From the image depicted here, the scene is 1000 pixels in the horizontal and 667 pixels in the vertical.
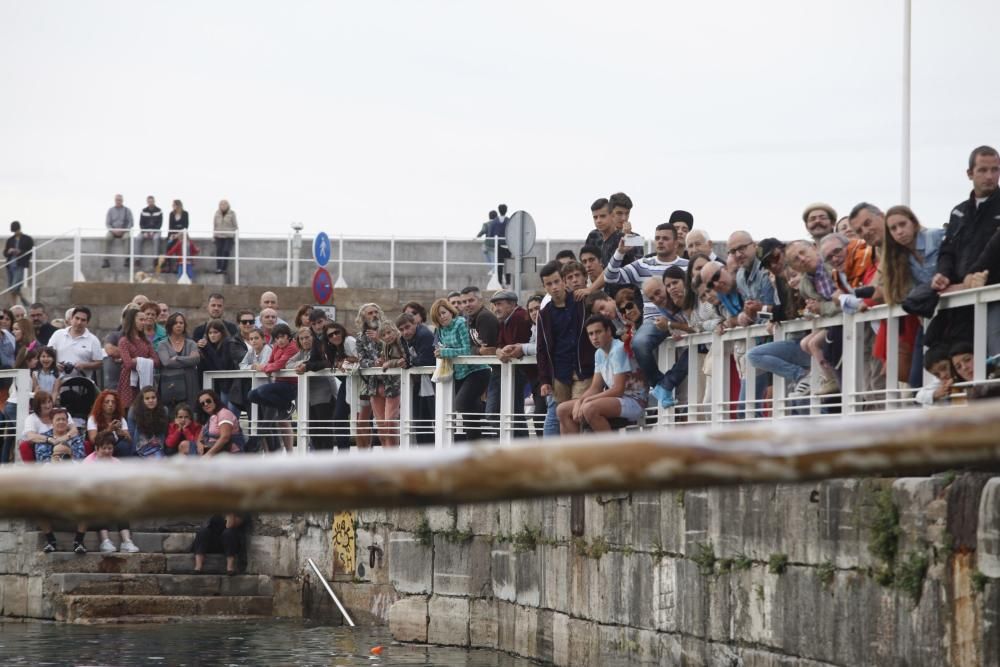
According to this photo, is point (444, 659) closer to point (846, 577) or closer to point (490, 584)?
point (490, 584)

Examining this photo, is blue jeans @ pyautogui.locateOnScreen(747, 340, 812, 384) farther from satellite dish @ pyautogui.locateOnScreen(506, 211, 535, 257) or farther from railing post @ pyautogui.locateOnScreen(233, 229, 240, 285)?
railing post @ pyautogui.locateOnScreen(233, 229, 240, 285)

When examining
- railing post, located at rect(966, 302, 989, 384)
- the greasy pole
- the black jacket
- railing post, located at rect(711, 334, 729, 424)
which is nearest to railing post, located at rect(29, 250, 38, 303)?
railing post, located at rect(711, 334, 729, 424)

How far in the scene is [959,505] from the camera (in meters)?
9.59

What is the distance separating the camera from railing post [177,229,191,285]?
32.0 m

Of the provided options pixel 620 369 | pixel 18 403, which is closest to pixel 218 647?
pixel 18 403

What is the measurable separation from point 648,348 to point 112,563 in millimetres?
9399

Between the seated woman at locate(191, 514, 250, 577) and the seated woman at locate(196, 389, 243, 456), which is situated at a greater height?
the seated woman at locate(196, 389, 243, 456)

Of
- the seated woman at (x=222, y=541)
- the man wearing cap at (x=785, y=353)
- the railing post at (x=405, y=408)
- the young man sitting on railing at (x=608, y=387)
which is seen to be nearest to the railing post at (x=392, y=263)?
the seated woman at (x=222, y=541)

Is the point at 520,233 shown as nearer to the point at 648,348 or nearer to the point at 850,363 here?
the point at 648,348

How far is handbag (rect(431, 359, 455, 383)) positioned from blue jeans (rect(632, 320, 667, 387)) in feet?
12.7

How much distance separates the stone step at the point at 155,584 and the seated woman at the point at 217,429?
1.48 m

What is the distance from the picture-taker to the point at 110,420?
20922 millimetres

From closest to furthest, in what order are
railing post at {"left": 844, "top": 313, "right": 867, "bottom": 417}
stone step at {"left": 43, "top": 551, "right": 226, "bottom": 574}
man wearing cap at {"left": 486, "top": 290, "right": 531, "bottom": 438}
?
railing post at {"left": 844, "top": 313, "right": 867, "bottom": 417}
man wearing cap at {"left": 486, "top": 290, "right": 531, "bottom": 438}
stone step at {"left": 43, "top": 551, "right": 226, "bottom": 574}

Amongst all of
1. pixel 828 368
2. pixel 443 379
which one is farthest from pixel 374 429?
pixel 828 368
